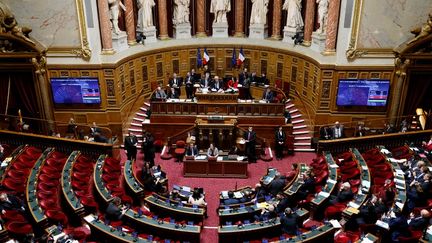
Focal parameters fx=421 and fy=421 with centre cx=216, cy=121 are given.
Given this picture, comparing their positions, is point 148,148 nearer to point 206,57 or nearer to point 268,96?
point 268,96

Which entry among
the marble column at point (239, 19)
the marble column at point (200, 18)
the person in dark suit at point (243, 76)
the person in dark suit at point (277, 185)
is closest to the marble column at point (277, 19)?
the marble column at point (239, 19)

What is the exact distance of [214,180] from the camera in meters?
15.5

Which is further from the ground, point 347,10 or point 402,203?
point 347,10

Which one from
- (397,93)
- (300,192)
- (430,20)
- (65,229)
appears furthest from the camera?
(397,93)

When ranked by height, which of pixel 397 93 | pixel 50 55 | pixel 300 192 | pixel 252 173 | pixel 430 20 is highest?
pixel 430 20

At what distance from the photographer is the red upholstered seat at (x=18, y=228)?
34.9 ft

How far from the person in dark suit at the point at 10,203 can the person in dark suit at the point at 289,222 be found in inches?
279

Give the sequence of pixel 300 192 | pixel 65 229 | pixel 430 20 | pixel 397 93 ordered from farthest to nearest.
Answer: pixel 397 93
pixel 430 20
pixel 300 192
pixel 65 229

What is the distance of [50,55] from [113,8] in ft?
11.0

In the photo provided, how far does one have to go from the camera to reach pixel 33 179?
13078mm

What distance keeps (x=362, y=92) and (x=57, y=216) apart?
40.6 ft

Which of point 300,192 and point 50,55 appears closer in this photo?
point 300,192

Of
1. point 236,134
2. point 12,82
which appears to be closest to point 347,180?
point 236,134

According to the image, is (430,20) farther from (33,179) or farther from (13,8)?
(13,8)
